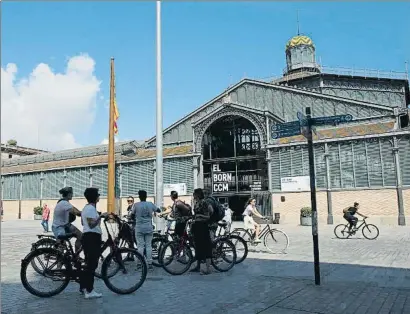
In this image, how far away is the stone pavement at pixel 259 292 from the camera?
613cm

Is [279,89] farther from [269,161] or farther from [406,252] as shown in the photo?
[406,252]

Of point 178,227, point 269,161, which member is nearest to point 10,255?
Answer: point 178,227

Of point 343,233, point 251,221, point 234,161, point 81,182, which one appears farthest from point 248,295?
point 81,182

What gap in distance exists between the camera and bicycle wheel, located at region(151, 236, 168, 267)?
9.95 m

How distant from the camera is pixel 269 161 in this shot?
30281mm

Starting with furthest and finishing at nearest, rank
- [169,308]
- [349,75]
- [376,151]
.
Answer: [349,75] < [376,151] < [169,308]

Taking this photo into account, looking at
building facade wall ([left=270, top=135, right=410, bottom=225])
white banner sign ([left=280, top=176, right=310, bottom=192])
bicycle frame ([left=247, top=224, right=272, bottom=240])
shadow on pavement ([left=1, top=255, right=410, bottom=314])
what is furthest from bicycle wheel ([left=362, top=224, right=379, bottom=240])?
white banner sign ([left=280, top=176, right=310, bottom=192])

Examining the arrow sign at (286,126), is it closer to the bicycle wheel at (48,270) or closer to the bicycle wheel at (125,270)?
the bicycle wheel at (125,270)

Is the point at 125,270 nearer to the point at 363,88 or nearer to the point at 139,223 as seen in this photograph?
the point at 139,223

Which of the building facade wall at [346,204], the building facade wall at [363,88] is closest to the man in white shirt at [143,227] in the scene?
the building facade wall at [346,204]

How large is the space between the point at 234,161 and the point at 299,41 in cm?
2003

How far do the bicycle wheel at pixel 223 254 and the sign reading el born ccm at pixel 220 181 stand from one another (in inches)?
902

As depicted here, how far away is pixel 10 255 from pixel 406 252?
42.2ft

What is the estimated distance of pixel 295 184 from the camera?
2870cm
